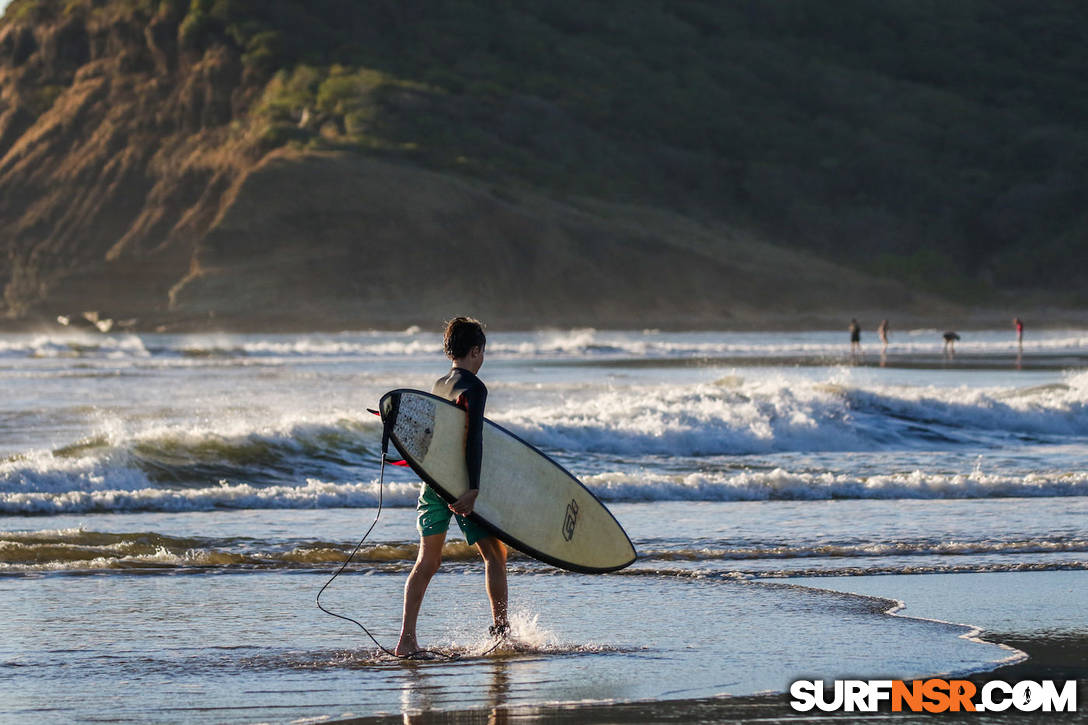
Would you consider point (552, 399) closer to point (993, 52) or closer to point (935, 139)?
point (935, 139)

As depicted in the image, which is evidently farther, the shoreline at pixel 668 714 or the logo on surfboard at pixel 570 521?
the logo on surfboard at pixel 570 521

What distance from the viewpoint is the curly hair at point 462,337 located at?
7.45m

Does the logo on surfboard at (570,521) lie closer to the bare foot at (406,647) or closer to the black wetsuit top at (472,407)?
the black wetsuit top at (472,407)

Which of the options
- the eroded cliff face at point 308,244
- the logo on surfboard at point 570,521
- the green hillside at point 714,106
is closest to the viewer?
the logo on surfboard at point 570,521

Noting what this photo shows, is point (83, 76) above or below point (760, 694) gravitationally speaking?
above

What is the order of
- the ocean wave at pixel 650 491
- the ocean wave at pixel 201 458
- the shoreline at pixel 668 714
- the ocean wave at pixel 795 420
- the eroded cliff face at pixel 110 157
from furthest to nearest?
the eroded cliff face at pixel 110 157, the ocean wave at pixel 795 420, the ocean wave at pixel 201 458, the ocean wave at pixel 650 491, the shoreline at pixel 668 714

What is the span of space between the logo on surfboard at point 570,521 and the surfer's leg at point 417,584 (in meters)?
0.78

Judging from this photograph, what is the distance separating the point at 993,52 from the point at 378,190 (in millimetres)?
83832

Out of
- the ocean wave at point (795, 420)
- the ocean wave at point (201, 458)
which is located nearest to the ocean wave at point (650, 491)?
the ocean wave at point (201, 458)

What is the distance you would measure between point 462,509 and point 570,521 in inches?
38.7

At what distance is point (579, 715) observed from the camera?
6.59 metres

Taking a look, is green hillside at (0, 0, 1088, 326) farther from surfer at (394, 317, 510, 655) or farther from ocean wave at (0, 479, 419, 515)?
surfer at (394, 317, 510, 655)

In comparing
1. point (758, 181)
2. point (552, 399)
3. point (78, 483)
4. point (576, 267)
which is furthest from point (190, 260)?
point (78, 483)

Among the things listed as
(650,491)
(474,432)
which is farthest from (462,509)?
(650,491)
